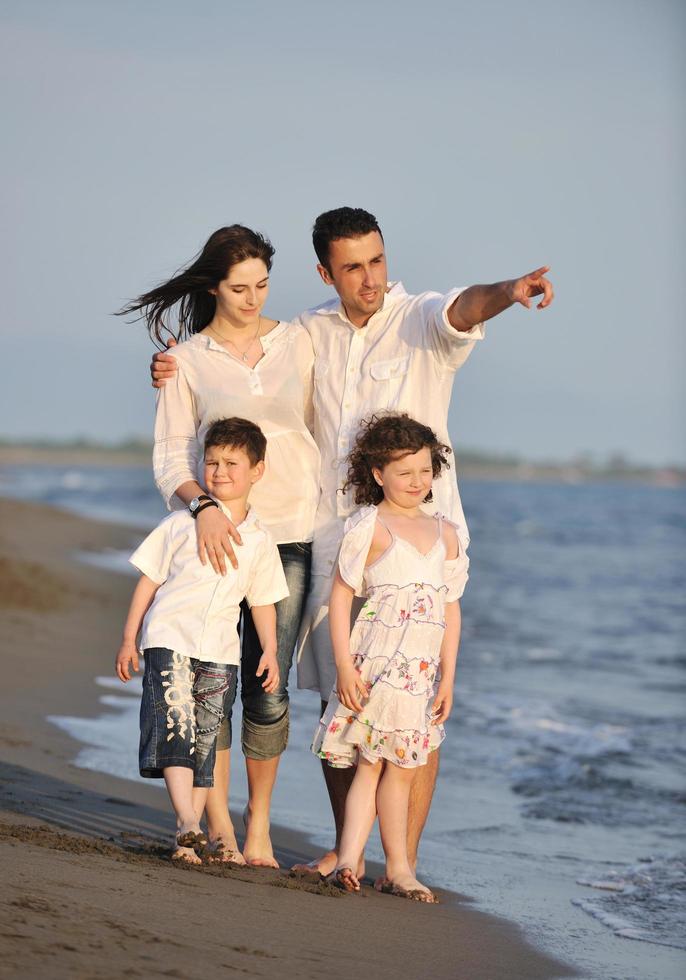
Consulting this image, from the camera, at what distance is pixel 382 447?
3992mm

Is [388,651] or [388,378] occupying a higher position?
[388,378]

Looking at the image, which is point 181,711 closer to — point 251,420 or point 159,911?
point 159,911

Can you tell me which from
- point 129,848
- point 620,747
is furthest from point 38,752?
point 620,747

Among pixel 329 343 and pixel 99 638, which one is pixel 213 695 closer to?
pixel 329 343

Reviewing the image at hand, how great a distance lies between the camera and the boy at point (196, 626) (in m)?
3.81

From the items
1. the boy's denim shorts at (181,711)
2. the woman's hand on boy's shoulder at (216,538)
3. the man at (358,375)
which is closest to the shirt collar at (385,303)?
the man at (358,375)

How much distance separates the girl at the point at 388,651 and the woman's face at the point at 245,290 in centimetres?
55

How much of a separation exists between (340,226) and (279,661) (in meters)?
1.39

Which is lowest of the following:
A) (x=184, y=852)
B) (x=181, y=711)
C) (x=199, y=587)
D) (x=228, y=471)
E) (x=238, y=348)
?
(x=184, y=852)

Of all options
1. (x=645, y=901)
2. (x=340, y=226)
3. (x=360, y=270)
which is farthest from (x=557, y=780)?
(x=340, y=226)

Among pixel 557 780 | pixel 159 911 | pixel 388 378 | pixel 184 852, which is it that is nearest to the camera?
pixel 159 911

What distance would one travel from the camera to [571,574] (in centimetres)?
2136

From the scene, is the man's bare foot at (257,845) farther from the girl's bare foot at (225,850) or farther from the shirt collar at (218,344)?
the shirt collar at (218,344)

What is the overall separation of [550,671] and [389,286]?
629cm
